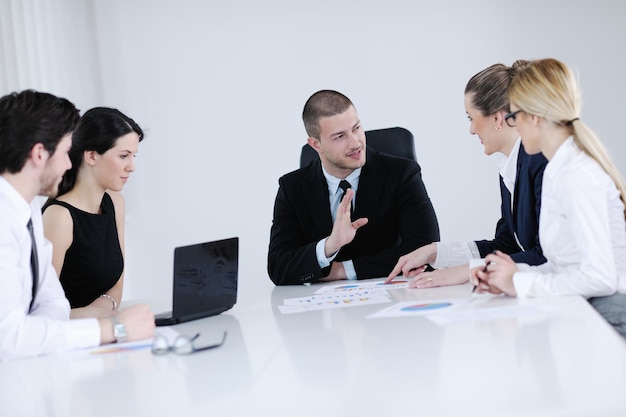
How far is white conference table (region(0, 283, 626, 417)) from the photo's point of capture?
1.34 m

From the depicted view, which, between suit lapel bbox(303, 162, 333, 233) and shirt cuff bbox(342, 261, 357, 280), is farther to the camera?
suit lapel bbox(303, 162, 333, 233)

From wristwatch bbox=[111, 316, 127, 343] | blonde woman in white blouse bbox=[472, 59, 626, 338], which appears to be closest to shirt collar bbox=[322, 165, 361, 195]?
blonde woman in white blouse bbox=[472, 59, 626, 338]

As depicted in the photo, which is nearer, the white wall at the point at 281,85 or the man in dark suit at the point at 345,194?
the man in dark suit at the point at 345,194

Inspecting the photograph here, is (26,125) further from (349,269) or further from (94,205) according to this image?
(349,269)

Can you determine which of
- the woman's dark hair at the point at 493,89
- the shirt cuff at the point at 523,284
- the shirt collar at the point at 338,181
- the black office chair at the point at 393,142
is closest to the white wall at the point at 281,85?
the black office chair at the point at 393,142

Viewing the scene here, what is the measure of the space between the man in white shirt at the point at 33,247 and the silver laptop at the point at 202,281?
0.57 feet

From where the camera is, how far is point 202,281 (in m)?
2.46

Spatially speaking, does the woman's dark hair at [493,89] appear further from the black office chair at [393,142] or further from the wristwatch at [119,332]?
the wristwatch at [119,332]

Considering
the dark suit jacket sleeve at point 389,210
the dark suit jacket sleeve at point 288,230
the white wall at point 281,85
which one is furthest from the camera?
the white wall at point 281,85

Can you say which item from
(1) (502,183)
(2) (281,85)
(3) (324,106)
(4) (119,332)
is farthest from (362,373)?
(2) (281,85)

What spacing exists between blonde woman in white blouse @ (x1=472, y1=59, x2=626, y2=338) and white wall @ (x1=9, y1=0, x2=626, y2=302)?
3479mm

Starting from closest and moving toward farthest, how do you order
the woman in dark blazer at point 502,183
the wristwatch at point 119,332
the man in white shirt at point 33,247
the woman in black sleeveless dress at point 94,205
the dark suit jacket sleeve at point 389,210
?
the man in white shirt at point 33,247 → the wristwatch at point 119,332 → the woman in dark blazer at point 502,183 → the woman in black sleeveless dress at point 94,205 → the dark suit jacket sleeve at point 389,210

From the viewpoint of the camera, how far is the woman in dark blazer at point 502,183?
8.73 ft

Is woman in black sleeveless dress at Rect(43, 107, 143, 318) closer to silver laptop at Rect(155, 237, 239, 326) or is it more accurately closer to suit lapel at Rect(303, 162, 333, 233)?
silver laptop at Rect(155, 237, 239, 326)
